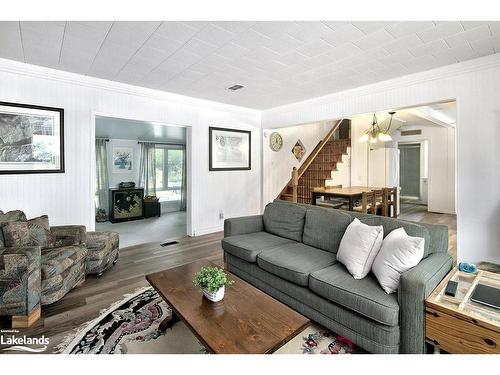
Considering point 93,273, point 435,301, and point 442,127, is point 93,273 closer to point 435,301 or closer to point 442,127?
point 435,301

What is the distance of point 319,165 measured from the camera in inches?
280

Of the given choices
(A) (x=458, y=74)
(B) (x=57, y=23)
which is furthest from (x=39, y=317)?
(A) (x=458, y=74)

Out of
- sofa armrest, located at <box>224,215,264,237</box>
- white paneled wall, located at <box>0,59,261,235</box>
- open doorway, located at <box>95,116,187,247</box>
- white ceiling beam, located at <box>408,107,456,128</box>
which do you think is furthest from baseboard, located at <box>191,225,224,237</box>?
white ceiling beam, located at <box>408,107,456,128</box>

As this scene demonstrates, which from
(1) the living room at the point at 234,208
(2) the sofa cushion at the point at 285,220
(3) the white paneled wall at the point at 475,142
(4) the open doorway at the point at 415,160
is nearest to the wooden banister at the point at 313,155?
(4) the open doorway at the point at 415,160

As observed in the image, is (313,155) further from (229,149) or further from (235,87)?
(235,87)

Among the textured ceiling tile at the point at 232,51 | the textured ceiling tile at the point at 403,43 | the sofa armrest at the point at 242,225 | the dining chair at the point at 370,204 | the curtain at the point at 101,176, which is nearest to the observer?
Answer: the textured ceiling tile at the point at 403,43

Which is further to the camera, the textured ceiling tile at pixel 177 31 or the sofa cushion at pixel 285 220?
the sofa cushion at pixel 285 220

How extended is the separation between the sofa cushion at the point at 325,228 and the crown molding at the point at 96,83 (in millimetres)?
3077

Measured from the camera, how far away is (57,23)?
88.0 inches

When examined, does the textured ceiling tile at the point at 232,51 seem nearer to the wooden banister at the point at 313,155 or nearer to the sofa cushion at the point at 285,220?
the sofa cushion at the point at 285,220

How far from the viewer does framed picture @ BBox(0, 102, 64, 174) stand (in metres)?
3.06

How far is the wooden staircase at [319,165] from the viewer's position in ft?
21.8

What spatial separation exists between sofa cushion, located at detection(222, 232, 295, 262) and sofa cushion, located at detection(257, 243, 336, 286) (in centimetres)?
11

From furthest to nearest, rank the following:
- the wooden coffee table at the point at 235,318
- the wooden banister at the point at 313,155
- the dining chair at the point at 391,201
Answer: the wooden banister at the point at 313,155 < the dining chair at the point at 391,201 < the wooden coffee table at the point at 235,318
